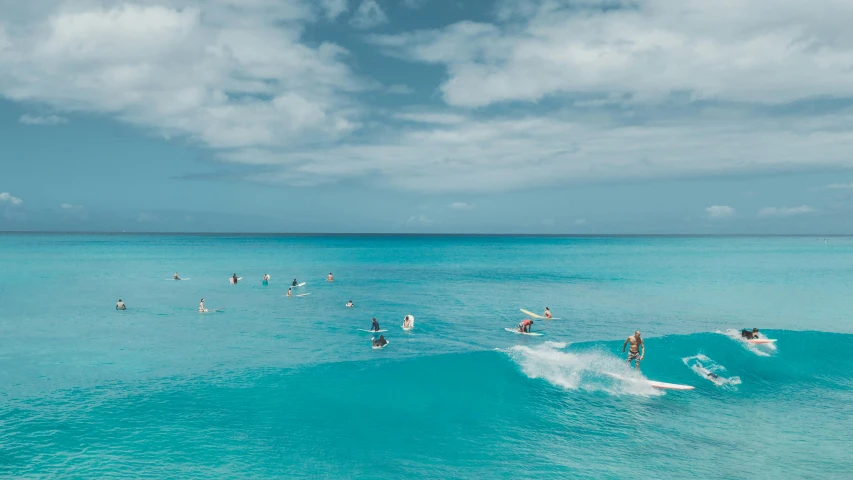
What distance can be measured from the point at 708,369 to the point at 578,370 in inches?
323

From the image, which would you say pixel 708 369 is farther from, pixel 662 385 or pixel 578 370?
pixel 578 370

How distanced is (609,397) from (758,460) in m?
7.39

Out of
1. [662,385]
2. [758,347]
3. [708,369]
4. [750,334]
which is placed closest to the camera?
[662,385]

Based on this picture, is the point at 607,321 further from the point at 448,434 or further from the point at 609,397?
the point at 448,434

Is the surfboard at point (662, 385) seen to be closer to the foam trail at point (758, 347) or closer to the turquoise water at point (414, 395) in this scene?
the turquoise water at point (414, 395)

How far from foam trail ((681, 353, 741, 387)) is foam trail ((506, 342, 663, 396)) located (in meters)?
4.27

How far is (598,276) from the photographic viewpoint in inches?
3580

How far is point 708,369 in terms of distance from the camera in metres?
31.1

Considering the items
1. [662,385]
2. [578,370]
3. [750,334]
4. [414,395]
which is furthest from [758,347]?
[414,395]

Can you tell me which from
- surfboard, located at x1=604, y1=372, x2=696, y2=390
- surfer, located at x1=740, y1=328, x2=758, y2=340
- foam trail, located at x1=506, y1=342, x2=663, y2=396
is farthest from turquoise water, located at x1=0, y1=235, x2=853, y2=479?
surfer, located at x1=740, y1=328, x2=758, y2=340

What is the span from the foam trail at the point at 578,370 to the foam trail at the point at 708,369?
427cm

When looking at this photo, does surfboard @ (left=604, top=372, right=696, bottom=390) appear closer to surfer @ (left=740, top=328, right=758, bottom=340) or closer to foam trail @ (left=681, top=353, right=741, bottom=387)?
foam trail @ (left=681, top=353, right=741, bottom=387)

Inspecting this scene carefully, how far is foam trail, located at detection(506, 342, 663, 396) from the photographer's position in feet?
89.9

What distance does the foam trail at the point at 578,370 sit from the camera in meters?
27.4
